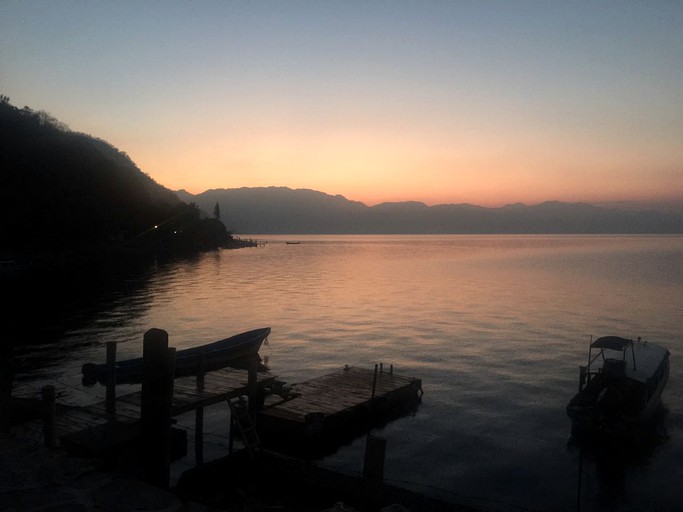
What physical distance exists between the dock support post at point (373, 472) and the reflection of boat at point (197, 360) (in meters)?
9.91

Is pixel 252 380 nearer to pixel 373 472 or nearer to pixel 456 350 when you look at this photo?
pixel 373 472

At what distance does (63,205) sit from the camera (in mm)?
140375

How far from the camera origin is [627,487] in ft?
69.6

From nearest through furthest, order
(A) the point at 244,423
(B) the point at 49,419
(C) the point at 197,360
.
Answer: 1. (B) the point at 49,419
2. (A) the point at 244,423
3. (C) the point at 197,360

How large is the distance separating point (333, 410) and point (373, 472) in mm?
11404

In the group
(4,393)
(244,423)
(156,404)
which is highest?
(156,404)

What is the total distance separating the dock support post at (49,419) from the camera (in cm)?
1513

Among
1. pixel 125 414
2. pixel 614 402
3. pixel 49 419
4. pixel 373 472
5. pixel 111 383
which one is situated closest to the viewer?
pixel 373 472

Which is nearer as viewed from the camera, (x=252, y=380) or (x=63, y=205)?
(x=252, y=380)

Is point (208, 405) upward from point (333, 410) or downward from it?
upward

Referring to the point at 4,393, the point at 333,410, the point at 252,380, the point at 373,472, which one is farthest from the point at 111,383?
the point at 373,472

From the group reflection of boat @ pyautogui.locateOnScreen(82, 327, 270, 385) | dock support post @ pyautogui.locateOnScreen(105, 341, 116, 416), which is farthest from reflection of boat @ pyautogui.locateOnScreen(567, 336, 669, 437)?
dock support post @ pyautogui.locateOnScreen(105, 341, 116, 416)

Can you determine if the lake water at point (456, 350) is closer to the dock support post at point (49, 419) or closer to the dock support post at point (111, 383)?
the dock support post at point (111, 383)

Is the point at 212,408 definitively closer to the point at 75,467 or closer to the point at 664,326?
the point at 75,467
